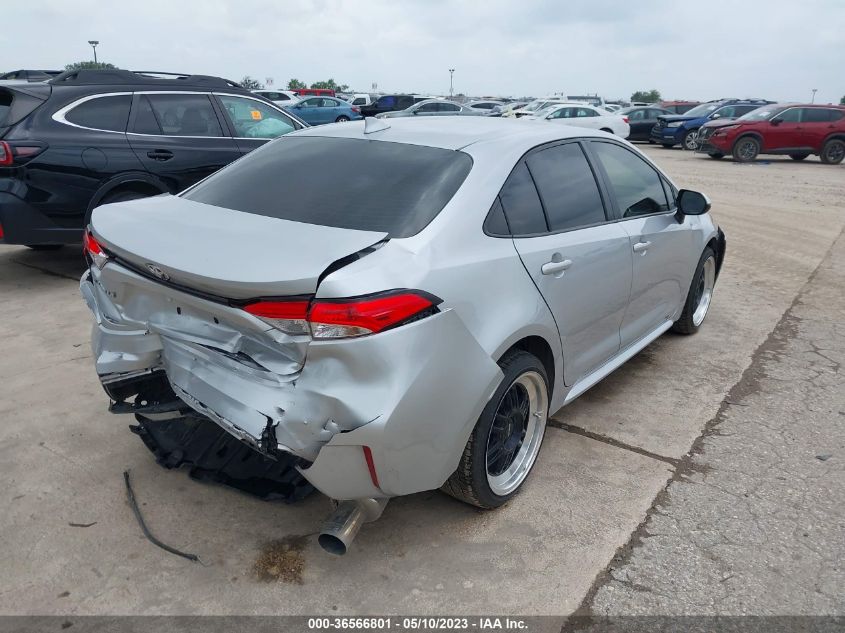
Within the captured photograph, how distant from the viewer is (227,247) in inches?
94.4

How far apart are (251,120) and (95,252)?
4.64m

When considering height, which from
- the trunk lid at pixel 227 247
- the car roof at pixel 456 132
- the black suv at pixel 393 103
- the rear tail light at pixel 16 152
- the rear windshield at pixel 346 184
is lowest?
the black suv at pixel 393 103

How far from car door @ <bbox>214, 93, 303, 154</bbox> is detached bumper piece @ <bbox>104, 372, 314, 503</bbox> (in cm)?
441

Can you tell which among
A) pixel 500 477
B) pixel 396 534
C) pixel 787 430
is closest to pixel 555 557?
pixel 500 477

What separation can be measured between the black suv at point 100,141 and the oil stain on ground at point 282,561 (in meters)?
4.29

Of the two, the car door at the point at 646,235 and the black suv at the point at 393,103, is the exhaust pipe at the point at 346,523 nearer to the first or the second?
the car door at the point at 646,235

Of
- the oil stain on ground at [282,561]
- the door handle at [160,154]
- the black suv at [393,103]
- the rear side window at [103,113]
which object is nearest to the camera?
the oil stain on ground at [282,561]

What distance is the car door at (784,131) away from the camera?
18359 mm

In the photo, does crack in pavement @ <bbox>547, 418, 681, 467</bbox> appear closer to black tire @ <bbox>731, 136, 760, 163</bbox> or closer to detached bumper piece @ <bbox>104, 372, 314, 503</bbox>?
detached bumper piece @ <bbox>104, 372, 314, 503</bbox>

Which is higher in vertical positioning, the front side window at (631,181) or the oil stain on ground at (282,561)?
the front side window at (631,181)

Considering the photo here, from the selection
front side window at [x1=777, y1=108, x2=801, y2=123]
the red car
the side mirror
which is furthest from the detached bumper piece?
front side window at [x1=777, y1=108, x2=801, y2=123]

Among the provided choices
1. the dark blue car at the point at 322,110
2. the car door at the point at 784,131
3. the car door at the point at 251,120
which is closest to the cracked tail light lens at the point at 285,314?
the car door at the point at 251,120

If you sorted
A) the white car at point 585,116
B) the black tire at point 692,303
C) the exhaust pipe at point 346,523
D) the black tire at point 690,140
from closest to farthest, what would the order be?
1. the exhaust pipe at point 346,523
2. the black tire at point 692,303
3. the white car at point 585,116
4. the black tire at point 690,140

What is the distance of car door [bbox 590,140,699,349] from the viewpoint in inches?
147
